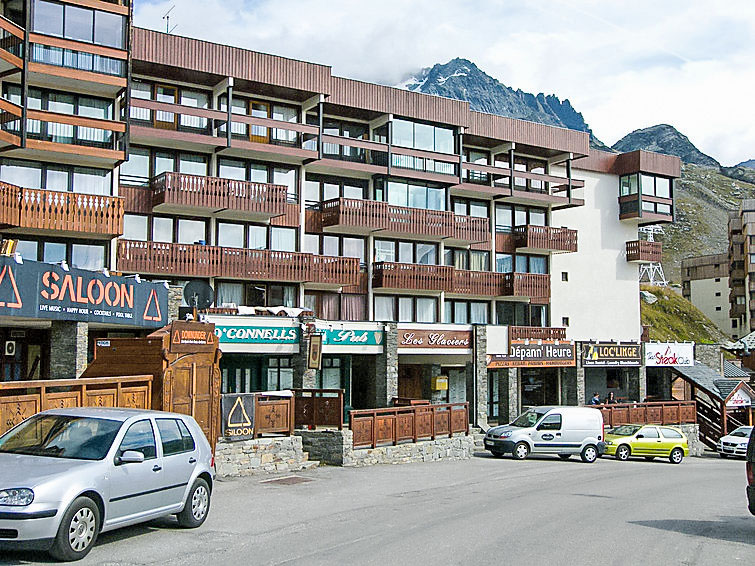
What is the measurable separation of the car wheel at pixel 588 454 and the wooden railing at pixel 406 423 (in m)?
4.43

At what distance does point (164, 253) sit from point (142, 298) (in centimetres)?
748

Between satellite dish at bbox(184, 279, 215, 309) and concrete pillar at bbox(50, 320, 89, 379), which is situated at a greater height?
satellite dish at bbox(184, 279, 215, 309)

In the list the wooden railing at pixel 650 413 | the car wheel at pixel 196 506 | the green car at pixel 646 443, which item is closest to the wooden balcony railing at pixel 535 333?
the wooden railing at pixel 650 413

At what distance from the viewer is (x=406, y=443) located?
88.9 ft

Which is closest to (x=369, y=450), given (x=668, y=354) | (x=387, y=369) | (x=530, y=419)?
(x=530, y=419)

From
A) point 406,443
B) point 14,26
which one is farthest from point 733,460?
point 14,26

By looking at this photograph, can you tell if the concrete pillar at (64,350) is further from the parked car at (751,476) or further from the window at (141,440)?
the parked car at (751,476)

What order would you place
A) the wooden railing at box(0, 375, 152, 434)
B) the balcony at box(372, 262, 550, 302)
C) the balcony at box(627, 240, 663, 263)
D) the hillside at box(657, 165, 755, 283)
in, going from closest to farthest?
the wooden railing at box(0, 375, 152, 434) < the balcony at box(372, 262, 550, 302) < the balcony at box(627, 240, 663, 263) < the hillside at box(657, 165, 755, 283)

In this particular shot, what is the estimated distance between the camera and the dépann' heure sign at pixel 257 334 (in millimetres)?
31125

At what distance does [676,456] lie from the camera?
113ft

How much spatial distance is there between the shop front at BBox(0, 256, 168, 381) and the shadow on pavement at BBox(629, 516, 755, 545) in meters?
14.0

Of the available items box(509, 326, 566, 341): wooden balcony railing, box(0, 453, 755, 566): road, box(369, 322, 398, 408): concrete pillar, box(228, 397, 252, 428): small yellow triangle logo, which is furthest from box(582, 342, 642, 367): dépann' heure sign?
box(228, 397, 252, 428): small yellow triangle logo

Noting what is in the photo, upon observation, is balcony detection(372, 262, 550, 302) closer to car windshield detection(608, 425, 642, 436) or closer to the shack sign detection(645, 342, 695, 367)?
the shack sign detection(645, 342, 695, 367)

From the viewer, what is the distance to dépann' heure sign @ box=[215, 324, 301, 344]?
3112cm
